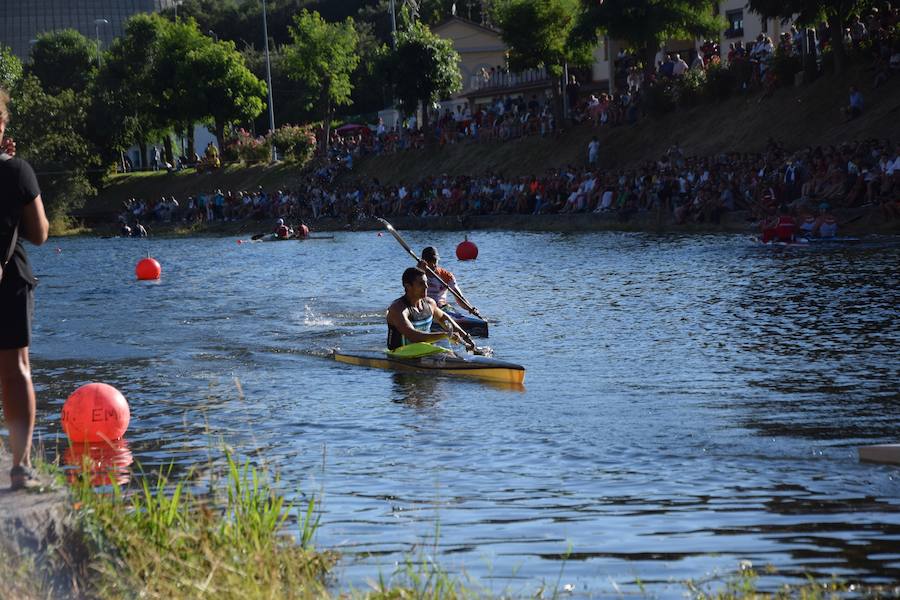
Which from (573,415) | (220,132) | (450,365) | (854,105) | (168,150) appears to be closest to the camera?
(573,415)

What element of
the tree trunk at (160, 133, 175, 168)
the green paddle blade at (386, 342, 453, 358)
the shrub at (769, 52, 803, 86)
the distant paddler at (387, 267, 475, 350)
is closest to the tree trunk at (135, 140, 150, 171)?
the tree trunk at (160, 133, 175, 168)

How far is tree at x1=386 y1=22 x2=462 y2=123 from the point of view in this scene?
62438mm

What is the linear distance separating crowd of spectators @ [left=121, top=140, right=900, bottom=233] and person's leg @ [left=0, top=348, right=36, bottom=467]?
940 inches

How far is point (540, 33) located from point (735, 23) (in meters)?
14.1

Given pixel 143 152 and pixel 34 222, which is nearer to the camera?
pixel 34 222

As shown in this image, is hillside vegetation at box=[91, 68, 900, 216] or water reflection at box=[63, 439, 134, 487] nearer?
water reflection at box=[63, 439, 134, 487]

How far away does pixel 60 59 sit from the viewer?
10619cm

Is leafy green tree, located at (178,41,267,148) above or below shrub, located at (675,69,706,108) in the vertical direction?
above

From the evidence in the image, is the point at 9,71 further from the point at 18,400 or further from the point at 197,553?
the point at 197,553

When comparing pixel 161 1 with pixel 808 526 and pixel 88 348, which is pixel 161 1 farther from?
pixel 808 526

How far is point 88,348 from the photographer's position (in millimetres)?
18703

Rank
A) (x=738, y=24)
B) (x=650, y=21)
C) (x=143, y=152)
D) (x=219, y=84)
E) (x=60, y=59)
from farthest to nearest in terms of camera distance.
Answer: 1. (x=60, y=59)
2. (x=143, y=152)
3. (x=219, y=84)
4. (x=738, y=24)
5. (x=650, y=21)

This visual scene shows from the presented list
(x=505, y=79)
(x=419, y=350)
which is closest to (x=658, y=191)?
(x=419, y=350)

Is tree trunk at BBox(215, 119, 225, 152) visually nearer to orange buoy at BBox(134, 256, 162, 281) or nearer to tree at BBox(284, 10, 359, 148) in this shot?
tree at BBox(284, 10, 359, 148)
